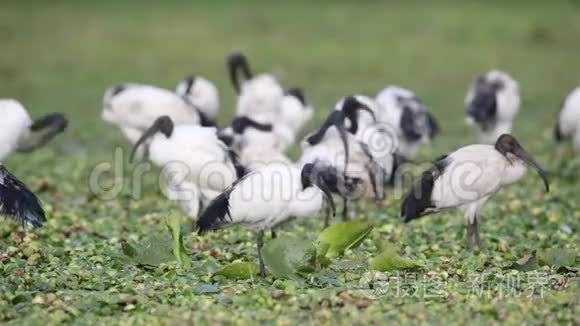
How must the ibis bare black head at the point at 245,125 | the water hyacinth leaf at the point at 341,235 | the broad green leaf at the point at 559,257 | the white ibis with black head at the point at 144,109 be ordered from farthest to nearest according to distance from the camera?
the white ibis with black head at the point at 144,109 < the ibis bare black head at the point at 245,125 < the water hyacinth leaf at the point at 341,235 < the broad green leaf at the point at 559,257

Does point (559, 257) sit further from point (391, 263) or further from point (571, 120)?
point (571, 120)

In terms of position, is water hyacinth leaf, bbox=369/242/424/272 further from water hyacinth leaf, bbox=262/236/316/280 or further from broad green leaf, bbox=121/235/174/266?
broad green leaf, bbox=121/235/174/266

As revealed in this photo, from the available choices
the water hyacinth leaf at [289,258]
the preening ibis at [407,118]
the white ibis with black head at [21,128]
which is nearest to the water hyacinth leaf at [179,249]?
the water hyacinth leaf at [289,258]

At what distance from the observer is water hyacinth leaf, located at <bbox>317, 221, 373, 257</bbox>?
22.8ft

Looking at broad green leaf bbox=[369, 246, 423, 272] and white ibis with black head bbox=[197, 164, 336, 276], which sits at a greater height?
white ibis with black head bbox=[197, 164, 336, 276]

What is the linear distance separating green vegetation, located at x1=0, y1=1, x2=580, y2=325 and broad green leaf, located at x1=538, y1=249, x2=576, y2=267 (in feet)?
0.04

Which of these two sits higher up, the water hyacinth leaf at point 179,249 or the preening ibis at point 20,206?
the preening ibis at point 20,206

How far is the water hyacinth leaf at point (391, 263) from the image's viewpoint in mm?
6446

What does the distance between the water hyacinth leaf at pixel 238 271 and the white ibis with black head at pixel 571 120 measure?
5474 mm

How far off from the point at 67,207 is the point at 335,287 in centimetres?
389

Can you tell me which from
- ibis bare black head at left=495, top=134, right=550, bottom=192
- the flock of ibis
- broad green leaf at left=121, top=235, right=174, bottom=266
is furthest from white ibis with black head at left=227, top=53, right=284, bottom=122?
broad green leaf at left=121, top=235, right=174, bottom=266

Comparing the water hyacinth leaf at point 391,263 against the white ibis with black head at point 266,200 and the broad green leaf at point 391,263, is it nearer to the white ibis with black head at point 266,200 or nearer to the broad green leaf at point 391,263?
the broad green leaf at point 391,263

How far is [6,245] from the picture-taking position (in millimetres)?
7512

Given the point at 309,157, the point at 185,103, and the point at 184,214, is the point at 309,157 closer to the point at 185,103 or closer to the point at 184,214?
the point at 184,214
